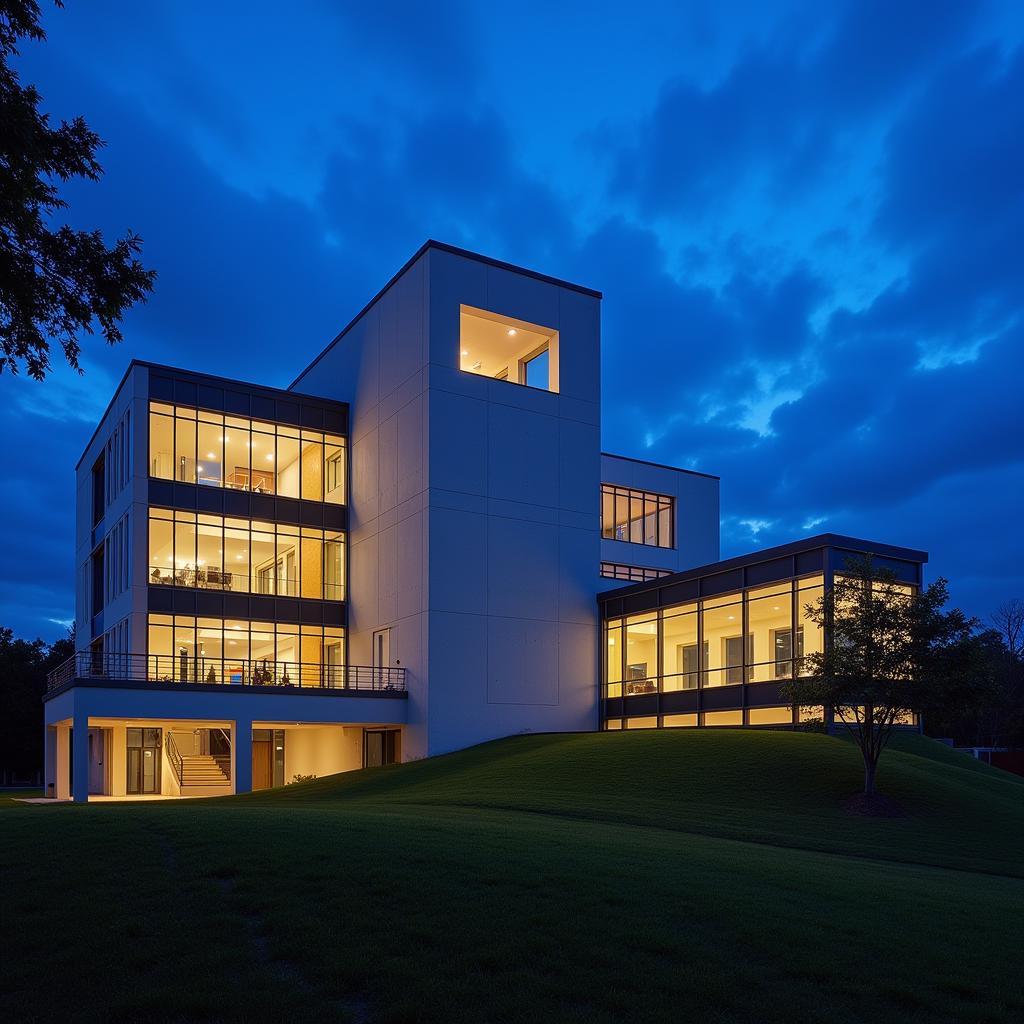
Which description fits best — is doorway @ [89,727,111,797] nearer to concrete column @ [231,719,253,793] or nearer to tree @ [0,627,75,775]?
concrete column @ [231,719,253,793]

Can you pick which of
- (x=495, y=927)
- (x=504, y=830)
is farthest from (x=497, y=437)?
(x=495, y=927)

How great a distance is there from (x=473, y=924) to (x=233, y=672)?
31.9 meters

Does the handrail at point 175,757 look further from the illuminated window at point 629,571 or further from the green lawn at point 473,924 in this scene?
the illuminated window at point 629,571

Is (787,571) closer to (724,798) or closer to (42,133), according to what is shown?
(724,798)

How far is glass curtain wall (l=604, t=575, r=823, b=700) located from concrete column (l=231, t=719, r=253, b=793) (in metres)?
14.1

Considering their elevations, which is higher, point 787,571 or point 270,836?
point 787,571

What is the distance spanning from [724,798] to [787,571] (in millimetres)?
10159

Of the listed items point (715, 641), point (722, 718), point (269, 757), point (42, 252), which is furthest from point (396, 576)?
point (42, 252)

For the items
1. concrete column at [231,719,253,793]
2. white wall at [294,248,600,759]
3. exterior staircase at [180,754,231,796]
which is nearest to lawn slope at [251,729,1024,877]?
concrete column at [231,719,253,793]

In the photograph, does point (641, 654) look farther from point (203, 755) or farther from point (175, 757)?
point (175, 757)

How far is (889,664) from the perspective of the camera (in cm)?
2305

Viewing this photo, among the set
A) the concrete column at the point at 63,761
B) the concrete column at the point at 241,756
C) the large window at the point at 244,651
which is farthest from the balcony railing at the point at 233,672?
the concrete column at the point at 63,761

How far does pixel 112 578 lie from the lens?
4150cm

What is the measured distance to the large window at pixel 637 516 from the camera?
5234cm
